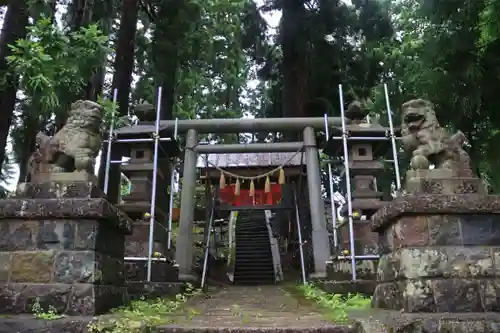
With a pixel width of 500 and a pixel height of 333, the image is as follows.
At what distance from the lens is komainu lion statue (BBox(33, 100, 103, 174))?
4105mm

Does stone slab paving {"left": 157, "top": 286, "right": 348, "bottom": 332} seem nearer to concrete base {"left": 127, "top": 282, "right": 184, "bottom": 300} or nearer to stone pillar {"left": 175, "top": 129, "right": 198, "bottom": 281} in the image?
concrete base {"left": 127, "top": 282, "right": 184, "bottom": 300}

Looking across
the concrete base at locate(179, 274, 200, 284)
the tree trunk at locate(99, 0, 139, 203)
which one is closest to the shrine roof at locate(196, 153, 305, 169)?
the tree trunk at locate(99, 0, 139, 203)

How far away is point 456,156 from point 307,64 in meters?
9.39

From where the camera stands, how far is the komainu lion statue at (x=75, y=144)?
411cm

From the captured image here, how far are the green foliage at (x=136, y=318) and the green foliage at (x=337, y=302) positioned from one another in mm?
1552

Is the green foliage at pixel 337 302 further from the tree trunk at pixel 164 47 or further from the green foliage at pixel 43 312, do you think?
the tree trunk at pixel 164 47

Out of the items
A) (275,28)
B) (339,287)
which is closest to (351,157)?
(339,287)

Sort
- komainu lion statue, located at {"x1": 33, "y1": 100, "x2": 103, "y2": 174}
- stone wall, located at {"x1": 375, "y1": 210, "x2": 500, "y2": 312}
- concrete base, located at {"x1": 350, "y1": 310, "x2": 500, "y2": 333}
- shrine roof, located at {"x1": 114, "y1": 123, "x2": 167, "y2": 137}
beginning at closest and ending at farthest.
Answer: concrete base, located at {"x1": 350, "y1": 310, "x2": 500, "y2": 333} → stone wall, located at {"x1": 375, "y1": 210, "x2": 500, "y2": 312} → komainu lion statue, located at {"x1": 33, "y1": 100, "x2": 103, "y2": 174} → shrine roof, located at {"x1": 114, "y1": 123, "x2": 167, "y2": 137}

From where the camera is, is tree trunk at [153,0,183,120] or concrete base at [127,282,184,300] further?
tree trunk at [153,0,183,120]

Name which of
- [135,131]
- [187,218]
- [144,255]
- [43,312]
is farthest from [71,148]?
[187,218]

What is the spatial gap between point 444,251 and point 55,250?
3154 mm

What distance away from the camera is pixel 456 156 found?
400cm

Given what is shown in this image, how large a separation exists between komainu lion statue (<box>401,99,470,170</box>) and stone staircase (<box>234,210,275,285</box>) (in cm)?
787

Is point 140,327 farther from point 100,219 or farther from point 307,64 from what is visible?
point 307,64
